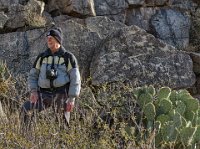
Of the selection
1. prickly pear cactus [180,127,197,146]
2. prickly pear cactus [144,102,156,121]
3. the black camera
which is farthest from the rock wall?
prickly pear cactus [180,127,197,146]

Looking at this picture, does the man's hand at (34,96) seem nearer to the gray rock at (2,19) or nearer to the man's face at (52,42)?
the man's face at (52,42)

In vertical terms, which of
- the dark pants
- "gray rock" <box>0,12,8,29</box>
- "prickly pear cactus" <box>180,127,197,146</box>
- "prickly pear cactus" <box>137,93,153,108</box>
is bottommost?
"prickly pear cactus" <box>180,127,197,146</box>

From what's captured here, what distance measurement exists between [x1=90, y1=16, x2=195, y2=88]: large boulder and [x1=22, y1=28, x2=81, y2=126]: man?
2.57m

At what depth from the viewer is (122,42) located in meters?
9.90

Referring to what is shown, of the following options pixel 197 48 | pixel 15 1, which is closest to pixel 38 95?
pixel 15 1

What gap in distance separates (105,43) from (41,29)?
4.92 ft

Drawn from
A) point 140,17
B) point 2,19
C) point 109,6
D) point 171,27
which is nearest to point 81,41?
point 2,19

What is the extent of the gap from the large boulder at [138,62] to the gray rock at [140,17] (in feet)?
7.11

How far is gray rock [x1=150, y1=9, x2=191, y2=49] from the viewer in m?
12.0

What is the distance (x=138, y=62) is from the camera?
9.67 metres

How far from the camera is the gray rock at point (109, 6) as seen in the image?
11.9m

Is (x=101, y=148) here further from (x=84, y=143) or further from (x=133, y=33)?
(x=133, y=33)

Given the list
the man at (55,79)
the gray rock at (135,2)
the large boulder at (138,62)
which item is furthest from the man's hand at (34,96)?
the gray rock at (135,2)

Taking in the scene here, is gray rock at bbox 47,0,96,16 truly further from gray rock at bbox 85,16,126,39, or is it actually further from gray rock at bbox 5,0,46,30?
gray rock at bbox 5,0,46,30
